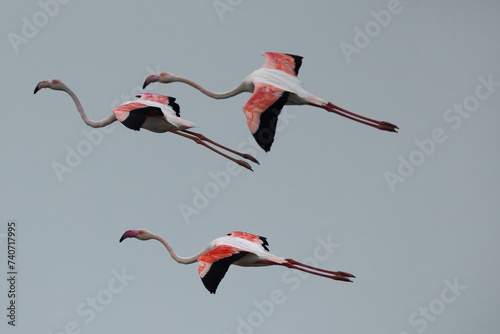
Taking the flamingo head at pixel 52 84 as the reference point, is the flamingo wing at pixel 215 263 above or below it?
below

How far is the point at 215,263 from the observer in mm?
24031

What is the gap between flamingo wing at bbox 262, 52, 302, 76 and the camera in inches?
1048

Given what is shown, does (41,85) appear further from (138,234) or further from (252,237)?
(252,237)

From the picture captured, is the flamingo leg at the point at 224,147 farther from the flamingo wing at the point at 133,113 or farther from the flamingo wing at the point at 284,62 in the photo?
the flamingo wing at the point at 284,62

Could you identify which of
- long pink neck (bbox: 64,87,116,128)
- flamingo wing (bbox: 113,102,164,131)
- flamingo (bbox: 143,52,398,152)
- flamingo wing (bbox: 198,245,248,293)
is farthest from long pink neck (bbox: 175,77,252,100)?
flamingo wing (bbox: 198,245,248,293)

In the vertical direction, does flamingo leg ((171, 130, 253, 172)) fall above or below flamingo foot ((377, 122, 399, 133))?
above

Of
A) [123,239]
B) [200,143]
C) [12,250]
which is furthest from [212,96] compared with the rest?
[12,250]

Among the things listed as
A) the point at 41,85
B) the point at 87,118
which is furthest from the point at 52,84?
the point at 87,118

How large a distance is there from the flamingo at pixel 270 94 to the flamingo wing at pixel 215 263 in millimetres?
2047

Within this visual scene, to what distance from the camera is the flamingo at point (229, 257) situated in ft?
78.2

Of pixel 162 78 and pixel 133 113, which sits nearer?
pixel 133 113

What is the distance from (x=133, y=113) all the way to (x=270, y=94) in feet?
7.77

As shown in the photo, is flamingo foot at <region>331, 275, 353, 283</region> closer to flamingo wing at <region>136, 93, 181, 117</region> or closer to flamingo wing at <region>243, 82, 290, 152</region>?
flamingo wing at <region>243, 82, 290, 152</region>

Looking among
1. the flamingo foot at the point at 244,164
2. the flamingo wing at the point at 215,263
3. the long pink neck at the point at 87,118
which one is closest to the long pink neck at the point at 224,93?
the flamingo foot at the point at 244,164
